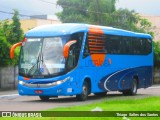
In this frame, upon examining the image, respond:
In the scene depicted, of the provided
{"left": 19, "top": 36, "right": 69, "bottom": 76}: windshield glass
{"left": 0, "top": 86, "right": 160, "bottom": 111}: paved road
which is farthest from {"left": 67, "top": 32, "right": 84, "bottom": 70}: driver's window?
{"left": 0, "top": 86, "right": 160, "bottom": 111}: paved road

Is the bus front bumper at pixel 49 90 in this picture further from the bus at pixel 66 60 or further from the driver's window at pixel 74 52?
the driver's window at pixel 74 52

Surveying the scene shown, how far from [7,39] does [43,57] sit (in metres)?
18.4

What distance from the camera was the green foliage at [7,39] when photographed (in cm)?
3500

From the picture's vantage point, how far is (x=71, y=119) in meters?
12.7

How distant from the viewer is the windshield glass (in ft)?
72.8

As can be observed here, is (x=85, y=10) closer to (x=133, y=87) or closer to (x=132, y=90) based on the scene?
(x=133, y=87)

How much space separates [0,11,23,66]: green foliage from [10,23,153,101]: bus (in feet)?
35.2

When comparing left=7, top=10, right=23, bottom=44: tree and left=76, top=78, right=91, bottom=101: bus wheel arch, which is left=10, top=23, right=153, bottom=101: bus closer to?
left=76, top=78, right=91, bottom=101: bus wheel arch

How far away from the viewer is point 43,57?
22312 millimetres

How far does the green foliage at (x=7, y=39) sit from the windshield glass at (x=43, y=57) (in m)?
12.4

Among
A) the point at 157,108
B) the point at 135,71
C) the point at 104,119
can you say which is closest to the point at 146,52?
the point at 135,71

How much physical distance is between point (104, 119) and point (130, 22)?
54.1 meters

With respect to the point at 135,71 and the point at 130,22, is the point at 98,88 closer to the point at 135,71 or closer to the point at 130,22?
the point at 135,71

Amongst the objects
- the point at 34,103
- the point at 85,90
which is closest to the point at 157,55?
the point at 85,90
